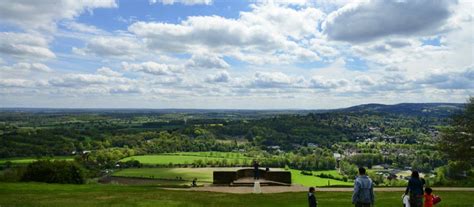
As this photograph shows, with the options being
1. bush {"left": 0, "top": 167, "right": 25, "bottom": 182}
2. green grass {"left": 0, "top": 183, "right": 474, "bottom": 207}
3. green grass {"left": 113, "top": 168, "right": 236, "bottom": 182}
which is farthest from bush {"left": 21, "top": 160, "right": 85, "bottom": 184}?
green grass {"left": 113, "top": 168, "right": 236, "bottom": 182}

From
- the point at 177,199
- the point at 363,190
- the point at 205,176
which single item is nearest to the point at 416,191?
the point at 363,190

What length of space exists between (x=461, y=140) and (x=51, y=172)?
37921mm

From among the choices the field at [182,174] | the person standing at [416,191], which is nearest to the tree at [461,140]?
the person standing at [416,191]

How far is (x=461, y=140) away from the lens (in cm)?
4234

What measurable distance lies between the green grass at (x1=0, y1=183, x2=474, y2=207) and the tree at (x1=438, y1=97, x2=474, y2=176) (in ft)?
52.8

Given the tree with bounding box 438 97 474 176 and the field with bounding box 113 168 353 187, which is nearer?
the tree with bounding box 438 97 474 176

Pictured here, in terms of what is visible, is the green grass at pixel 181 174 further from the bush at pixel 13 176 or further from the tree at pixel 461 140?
the tree at pixel 461 140

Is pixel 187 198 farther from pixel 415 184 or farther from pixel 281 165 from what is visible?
→ pixel 281 165

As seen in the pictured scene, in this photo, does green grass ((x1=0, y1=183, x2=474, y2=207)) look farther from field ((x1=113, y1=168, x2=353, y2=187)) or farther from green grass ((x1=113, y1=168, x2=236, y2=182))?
green grass ((x1=113, y1=168, x2=236, y2=182))

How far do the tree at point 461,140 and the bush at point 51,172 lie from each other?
35422 millimetres

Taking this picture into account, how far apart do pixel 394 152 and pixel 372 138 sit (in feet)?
161

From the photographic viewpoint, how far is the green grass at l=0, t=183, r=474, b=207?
24.0 meters

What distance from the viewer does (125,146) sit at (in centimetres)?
14112

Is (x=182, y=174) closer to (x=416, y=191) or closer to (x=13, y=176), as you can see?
(x=13, y=176)
